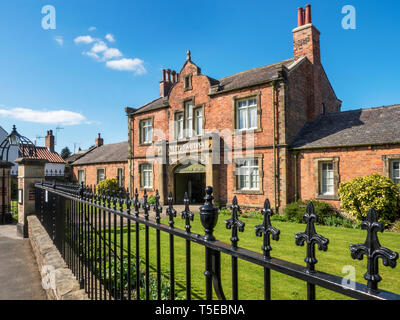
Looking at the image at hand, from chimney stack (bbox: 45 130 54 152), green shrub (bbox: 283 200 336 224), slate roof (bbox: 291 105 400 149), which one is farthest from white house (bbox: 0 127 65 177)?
slate roof (bbox: 291 105 400 149)

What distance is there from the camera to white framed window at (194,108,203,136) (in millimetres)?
18516

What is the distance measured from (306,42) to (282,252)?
49.2ft

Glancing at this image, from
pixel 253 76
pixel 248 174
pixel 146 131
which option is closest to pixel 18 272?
pixel 248 174

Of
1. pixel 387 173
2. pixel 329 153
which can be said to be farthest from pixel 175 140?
pixel 387 173

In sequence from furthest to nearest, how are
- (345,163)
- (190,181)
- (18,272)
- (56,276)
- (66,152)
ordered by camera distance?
(66,152) < (190,181) < (345,163) < (18,272) < (56,276)

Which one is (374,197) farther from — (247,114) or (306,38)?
(306,38)

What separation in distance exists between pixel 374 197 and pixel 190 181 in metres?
13.2

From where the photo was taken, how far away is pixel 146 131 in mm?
22391

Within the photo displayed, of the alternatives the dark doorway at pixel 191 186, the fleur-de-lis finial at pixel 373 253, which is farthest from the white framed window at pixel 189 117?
the fleur-de-lis finial at pixel 373 253

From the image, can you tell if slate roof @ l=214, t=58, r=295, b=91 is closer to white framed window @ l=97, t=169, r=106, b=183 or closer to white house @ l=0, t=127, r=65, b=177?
white framed window @ l=97, t=169, r=106, b=183

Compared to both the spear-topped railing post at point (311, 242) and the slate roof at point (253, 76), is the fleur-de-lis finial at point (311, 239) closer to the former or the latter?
the spear-topped railing post at point (311, 242)

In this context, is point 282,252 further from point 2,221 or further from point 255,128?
point 2,221

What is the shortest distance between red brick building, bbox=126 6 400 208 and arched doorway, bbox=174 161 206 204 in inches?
3.5

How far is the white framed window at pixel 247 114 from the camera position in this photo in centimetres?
1597
